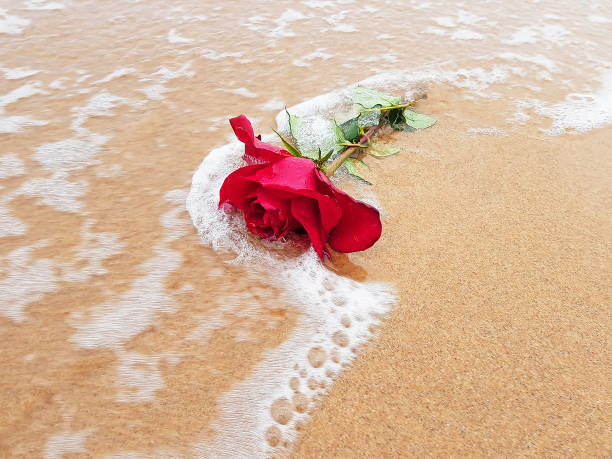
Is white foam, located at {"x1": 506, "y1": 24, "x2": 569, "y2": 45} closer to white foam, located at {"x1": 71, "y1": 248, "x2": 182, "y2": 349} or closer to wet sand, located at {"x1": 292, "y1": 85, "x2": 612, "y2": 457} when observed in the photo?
wet sand, located at {"x1": 292, "y1": 85, "x2": 612, "y2": 457}

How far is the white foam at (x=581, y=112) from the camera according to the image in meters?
1.97

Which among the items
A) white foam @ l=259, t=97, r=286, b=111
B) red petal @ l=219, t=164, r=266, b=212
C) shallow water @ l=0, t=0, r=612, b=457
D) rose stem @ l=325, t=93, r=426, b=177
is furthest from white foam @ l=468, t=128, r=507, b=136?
red petal @ l=219, t=164, r=266, b=212

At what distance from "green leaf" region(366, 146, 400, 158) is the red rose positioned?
2.05ft

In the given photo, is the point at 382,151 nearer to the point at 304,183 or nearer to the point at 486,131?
the point at 486,131

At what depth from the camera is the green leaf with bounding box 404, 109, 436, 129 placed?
1.89 metres

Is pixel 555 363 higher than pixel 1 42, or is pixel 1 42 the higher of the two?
pixel 1 42

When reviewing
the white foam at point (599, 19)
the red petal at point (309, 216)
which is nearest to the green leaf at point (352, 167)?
the red petal at point (309, 216)

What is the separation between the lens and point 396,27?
2.80 meters

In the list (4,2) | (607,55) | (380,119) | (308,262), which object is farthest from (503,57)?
(4,2)

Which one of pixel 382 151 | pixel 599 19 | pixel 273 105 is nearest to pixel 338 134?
pixel 382 151

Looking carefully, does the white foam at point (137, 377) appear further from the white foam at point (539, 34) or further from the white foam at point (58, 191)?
the white foam at point (539, 34)

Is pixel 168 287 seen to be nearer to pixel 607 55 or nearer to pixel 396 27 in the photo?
pixel 396 27

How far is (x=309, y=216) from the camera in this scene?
1.10m

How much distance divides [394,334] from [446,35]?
7.18ft
